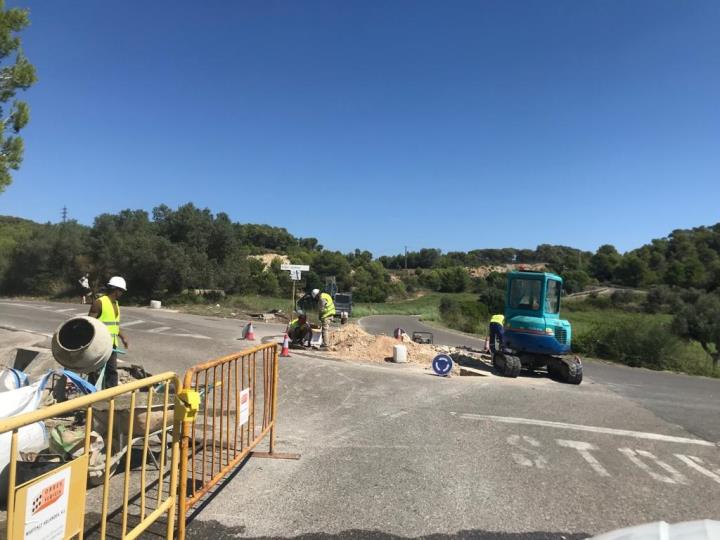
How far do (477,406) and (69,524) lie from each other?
739 centimetres

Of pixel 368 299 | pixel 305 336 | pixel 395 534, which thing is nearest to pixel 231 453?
pixel 395 534

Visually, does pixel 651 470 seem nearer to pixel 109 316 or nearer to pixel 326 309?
pixel 109 316

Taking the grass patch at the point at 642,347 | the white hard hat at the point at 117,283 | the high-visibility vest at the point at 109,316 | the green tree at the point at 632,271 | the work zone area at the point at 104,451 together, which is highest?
the green tree at the point at 632,271

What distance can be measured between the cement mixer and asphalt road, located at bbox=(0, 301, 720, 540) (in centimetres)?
252

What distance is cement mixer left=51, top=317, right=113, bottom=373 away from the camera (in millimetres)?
6320

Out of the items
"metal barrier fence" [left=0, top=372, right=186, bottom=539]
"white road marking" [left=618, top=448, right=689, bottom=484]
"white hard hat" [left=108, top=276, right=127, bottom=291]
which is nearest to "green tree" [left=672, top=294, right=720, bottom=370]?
"white road marking" [left=618, top=448, right=689, bottom=484]

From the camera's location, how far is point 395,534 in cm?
409

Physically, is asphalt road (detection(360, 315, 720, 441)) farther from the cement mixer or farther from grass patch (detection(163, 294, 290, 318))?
grass patch (detection(163, 294, 290, 318))

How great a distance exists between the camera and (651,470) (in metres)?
6.09

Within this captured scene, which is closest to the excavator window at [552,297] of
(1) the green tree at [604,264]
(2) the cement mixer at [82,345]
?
(2) the cement mixer at [82,345]

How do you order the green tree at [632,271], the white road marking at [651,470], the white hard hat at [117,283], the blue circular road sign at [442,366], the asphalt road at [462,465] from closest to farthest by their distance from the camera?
the asphalt road at [462,465] → the white road marking at [651,470] → the white hard hat at [117,283] → the blue circular road sign at [442,366] → the green tree at [632,271]

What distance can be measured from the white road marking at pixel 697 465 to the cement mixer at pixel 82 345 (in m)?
7.61

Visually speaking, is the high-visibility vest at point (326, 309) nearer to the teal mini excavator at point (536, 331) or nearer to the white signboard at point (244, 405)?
the teal mini excavator at point (536, 331)

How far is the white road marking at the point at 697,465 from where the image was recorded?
603 cm
